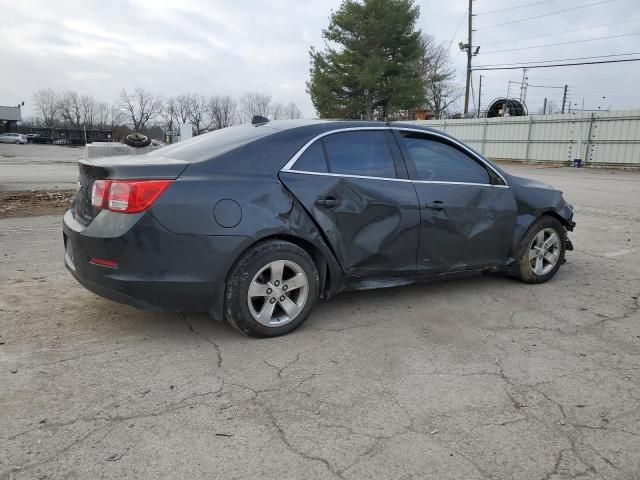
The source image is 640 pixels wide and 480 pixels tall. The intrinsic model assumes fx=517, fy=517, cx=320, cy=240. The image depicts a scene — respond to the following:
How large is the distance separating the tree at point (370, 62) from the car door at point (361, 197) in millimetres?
33238

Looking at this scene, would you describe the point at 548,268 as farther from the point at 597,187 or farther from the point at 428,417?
the point at 597,187

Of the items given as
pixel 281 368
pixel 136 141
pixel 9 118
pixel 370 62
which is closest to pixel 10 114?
pixel 9 118

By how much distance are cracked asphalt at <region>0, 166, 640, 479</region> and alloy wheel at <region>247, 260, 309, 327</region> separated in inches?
7.4

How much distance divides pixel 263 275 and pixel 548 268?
321cm

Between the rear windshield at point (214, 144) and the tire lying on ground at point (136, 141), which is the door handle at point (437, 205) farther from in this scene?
the tire lying on ground at point (136, 141)

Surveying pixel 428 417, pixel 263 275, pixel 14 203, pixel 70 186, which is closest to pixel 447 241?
pixel 263 275

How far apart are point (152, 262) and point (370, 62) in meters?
35.1

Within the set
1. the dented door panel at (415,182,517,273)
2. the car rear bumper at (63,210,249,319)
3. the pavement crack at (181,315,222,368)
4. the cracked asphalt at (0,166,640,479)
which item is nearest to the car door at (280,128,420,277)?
the dented door panel at (415,182,517,273)

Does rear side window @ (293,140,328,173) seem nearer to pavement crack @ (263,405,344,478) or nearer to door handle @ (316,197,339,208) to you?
door handle @ (316,197,339,208)

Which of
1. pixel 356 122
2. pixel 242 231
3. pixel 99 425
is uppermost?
pixel 356 122

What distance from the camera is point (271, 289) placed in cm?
359

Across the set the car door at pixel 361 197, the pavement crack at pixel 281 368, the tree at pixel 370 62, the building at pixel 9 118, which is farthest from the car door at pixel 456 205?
the building at pixel 9 118

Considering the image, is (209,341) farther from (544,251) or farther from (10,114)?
(10,114)

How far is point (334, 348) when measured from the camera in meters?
3.56
